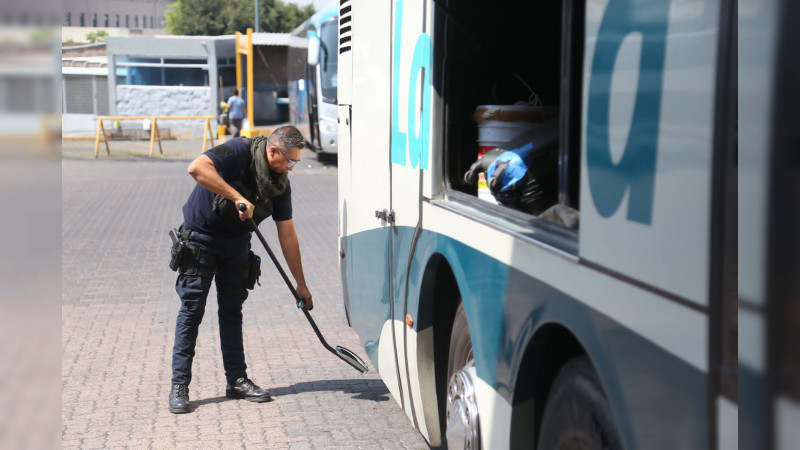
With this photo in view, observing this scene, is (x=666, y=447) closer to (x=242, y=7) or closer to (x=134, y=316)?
(x=134, y=316)

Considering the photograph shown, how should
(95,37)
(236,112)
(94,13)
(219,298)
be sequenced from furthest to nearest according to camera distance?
1. (95,37)
2. (236,112)
3. (219,298)
4. (94,13)

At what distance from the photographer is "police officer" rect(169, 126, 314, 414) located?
5125 mm

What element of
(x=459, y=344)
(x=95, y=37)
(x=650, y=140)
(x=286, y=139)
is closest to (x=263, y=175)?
(x=286, y=139)

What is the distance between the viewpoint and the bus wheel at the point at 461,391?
10.8 ft

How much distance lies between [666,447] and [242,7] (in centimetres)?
8277

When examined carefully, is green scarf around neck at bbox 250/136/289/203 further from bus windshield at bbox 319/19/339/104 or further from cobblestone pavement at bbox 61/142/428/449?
bus windshield at bbox 319/19/339/104

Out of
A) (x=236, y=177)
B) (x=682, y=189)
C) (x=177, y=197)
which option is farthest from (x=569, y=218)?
(x=177, y=197)

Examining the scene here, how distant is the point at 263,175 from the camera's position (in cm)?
Answer: 517

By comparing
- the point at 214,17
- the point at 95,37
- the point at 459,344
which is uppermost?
the point at 214,17

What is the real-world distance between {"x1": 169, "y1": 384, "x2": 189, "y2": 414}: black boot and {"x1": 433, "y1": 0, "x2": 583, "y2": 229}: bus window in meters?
2.46

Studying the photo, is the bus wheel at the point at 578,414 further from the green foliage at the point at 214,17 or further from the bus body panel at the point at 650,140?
the green foliage at the point at 214,17

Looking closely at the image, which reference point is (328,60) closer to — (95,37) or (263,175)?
(263,175)

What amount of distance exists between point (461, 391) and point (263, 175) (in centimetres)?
220

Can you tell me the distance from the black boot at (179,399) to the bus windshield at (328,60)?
643 inches
